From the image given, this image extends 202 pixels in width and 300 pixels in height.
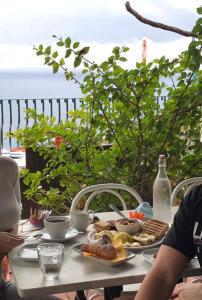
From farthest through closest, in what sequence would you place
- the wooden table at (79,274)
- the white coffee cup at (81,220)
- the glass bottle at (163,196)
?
the glass bottle at (163,196)
the white coffee cup at (81,220)
the wooden table at (79,274)

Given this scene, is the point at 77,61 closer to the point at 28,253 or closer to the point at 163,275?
the point at 28,253

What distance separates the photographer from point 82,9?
3400mm

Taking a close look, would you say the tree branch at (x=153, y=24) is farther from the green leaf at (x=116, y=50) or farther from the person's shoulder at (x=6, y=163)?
the person's shoulder at (x=6, y=163)

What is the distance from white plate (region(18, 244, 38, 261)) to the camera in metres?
1.50

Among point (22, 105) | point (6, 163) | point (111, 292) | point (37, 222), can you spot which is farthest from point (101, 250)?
point (22, 105)

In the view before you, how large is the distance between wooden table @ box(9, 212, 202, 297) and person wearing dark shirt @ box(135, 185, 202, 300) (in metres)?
0.04

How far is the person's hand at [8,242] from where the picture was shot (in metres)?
1.61

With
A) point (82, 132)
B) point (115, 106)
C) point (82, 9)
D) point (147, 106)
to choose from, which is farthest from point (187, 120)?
point (82, 9)

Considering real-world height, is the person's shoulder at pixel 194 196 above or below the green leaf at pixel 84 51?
below

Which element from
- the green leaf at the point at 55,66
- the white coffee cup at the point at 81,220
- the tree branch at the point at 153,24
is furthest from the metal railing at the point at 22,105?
the white coffee cup at the point at 81,220

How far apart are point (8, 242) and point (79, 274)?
0.35 m

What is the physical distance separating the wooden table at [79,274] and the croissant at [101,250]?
1.1 inches

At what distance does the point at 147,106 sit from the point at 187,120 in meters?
0.27

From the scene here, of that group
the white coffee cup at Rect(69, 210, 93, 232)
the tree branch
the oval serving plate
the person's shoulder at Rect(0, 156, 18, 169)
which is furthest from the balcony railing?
the oval serving plate
